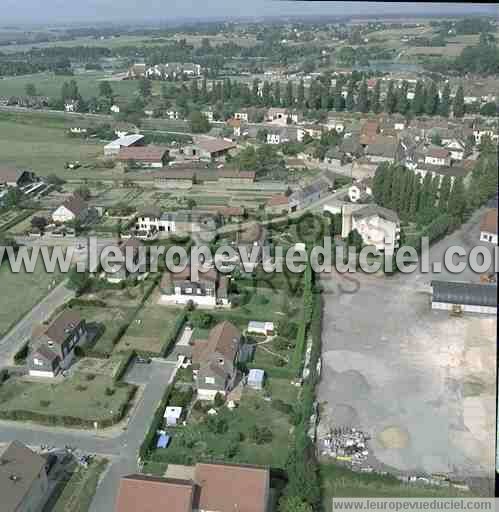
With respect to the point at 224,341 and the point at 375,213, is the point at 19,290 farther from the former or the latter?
the point at 375,213

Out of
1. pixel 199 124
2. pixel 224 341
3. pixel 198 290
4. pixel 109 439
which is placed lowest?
pixel 109 439

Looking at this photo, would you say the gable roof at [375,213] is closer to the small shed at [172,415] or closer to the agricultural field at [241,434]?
the agricultural field at [241,434]

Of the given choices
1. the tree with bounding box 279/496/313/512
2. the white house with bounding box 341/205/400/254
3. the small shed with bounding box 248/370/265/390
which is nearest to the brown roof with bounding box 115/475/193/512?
the tree with bounding box 279/496/313/512

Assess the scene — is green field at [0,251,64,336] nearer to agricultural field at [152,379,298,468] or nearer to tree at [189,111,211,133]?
agricultural field at [152,379,298,468]

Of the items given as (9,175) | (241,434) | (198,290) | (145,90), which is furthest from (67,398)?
(145,90)

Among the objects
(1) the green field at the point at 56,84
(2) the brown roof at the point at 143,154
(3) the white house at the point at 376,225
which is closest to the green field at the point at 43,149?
(2) the brown roof at the point at 143,154

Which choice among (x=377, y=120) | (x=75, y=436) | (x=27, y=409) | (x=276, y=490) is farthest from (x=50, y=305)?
(x=377, y=120)

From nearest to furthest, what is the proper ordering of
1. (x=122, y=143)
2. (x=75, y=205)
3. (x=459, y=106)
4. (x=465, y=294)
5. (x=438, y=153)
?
(x=465, y=294) → (x=75, y=205) → (x=438, y=153) → (x=122, y=143) → (x=459, y=106)

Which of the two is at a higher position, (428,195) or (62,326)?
(428,195)
